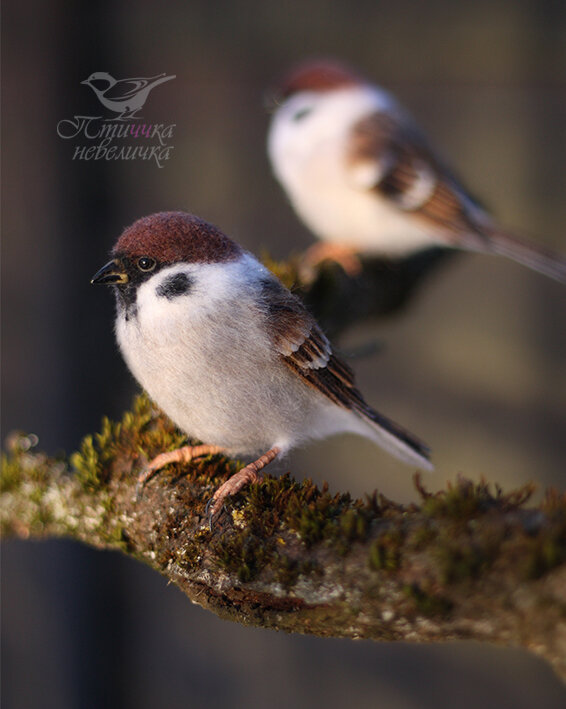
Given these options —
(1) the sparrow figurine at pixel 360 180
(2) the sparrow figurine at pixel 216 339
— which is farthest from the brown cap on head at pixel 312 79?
(2) the sparrow figurine at pixel 216 339

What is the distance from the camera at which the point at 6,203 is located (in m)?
2.66

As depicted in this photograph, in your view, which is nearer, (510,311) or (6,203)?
(6,203)

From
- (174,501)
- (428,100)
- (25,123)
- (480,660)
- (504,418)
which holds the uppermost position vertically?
(428,100)

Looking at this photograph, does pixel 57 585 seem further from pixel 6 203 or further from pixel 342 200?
pixel 342 200

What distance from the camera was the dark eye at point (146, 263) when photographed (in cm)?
96

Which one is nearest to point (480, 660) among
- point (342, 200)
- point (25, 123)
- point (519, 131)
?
point (342, 200)

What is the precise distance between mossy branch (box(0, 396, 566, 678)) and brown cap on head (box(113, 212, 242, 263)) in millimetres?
328

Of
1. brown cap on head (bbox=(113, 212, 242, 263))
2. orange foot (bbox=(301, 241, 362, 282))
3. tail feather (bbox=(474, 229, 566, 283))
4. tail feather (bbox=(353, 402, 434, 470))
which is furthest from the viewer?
orange foot (bbox=(301, 241, 362, 282))

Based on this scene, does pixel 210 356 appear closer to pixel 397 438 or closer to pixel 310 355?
pixel 310 355

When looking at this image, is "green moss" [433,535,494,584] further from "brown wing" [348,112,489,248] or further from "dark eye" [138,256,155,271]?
"brown wing" [348,112,489,248]

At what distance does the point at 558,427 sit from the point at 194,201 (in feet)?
6.44

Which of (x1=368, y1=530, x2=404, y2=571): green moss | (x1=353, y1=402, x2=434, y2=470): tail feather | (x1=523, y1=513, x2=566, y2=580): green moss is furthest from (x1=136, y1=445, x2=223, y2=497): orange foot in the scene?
(x1=523, y1=513, x2=566, y2=580): green moss

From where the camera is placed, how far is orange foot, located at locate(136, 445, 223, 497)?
112 centimetres

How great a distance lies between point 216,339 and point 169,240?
0.48ft
